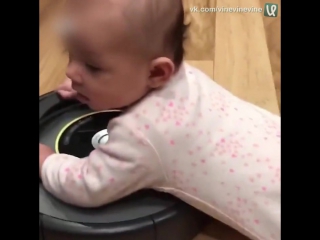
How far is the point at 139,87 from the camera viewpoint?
71 centimetres

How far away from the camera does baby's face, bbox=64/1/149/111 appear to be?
2.14 feet

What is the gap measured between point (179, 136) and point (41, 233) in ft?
0.84

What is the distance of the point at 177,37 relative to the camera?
0.68 metres

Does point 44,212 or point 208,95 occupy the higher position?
point 208,95

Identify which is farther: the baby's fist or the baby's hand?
the baby's hand

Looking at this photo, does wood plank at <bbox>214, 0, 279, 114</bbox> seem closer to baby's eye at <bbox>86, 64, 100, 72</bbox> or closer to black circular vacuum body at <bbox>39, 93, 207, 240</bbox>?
black circular vacuum body at <bbox>39, 93, 207, 240</bbox>

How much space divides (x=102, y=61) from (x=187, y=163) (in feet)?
0.64

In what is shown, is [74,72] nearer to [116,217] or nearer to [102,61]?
[102,61]

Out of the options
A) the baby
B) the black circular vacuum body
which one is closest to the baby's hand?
the black circular vacuum body
